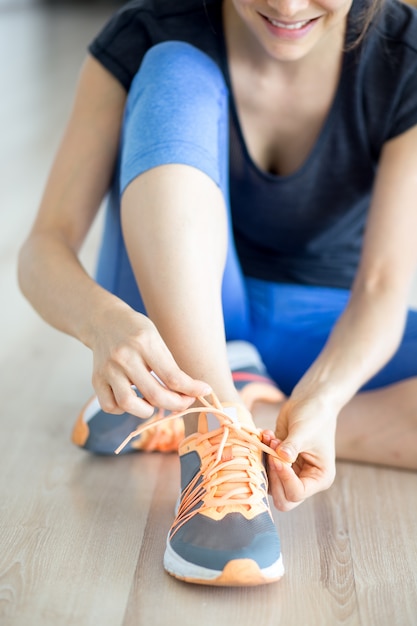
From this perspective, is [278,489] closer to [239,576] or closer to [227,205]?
[239,576]

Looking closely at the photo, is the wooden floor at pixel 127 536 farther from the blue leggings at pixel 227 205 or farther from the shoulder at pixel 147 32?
the shoulder at pixel 147 32

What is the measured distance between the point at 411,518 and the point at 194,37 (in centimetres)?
66

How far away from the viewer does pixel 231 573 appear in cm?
85

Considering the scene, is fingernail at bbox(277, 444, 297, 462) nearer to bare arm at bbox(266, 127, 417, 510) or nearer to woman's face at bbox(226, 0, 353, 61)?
bare arm at bbox(266, 127, 417, 510)

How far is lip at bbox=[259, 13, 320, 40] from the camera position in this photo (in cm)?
100

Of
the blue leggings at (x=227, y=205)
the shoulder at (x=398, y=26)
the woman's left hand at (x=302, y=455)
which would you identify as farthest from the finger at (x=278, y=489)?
the shoulder at (x=398, y=26)

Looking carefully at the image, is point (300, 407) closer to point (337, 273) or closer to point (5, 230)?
point (337, 273)

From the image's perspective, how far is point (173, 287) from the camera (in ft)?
3.04

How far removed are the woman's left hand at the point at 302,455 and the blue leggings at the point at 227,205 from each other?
0.29 metres

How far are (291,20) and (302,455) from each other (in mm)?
481

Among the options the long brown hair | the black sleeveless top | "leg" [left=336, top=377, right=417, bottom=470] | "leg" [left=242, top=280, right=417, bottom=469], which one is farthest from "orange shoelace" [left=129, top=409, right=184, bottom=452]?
the long brown hair

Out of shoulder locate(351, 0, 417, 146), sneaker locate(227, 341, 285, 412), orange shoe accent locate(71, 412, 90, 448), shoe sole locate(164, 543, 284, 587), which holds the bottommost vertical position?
orange shoe accent locate(71, 412, 90, 448)

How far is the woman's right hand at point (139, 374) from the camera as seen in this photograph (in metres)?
0.83

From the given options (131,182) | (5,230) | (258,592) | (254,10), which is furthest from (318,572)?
(5,230)
